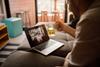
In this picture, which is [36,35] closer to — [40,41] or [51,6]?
[40,41]

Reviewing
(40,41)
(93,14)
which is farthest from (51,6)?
(93,14)

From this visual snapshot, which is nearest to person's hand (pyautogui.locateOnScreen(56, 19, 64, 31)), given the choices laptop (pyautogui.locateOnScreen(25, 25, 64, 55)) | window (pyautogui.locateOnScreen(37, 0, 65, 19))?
laptop (pyautogui.locateOnScreen(25, 25, 64, 55))

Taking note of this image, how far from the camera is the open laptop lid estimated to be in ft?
4.27

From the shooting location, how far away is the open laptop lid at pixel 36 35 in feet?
4.27

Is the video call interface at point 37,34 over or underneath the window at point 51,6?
underneath

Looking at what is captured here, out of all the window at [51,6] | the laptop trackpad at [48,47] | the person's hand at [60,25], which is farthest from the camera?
the window at [51,6]

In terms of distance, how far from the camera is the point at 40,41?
1405 millimetres

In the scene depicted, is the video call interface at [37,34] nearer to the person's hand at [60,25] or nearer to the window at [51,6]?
the person's hand at [60,25]

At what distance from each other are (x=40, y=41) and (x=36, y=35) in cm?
8

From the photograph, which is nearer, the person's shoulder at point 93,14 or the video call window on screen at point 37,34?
the person's shoulder at point 93,14

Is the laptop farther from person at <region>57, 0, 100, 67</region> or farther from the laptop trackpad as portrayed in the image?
person at <region>57, 0, 100, 67</region>

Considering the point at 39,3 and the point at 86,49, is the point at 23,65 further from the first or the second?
the point at 39,3

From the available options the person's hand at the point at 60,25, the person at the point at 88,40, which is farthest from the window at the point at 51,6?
the person at the point at 88,40

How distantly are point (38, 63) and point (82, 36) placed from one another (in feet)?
1.87
